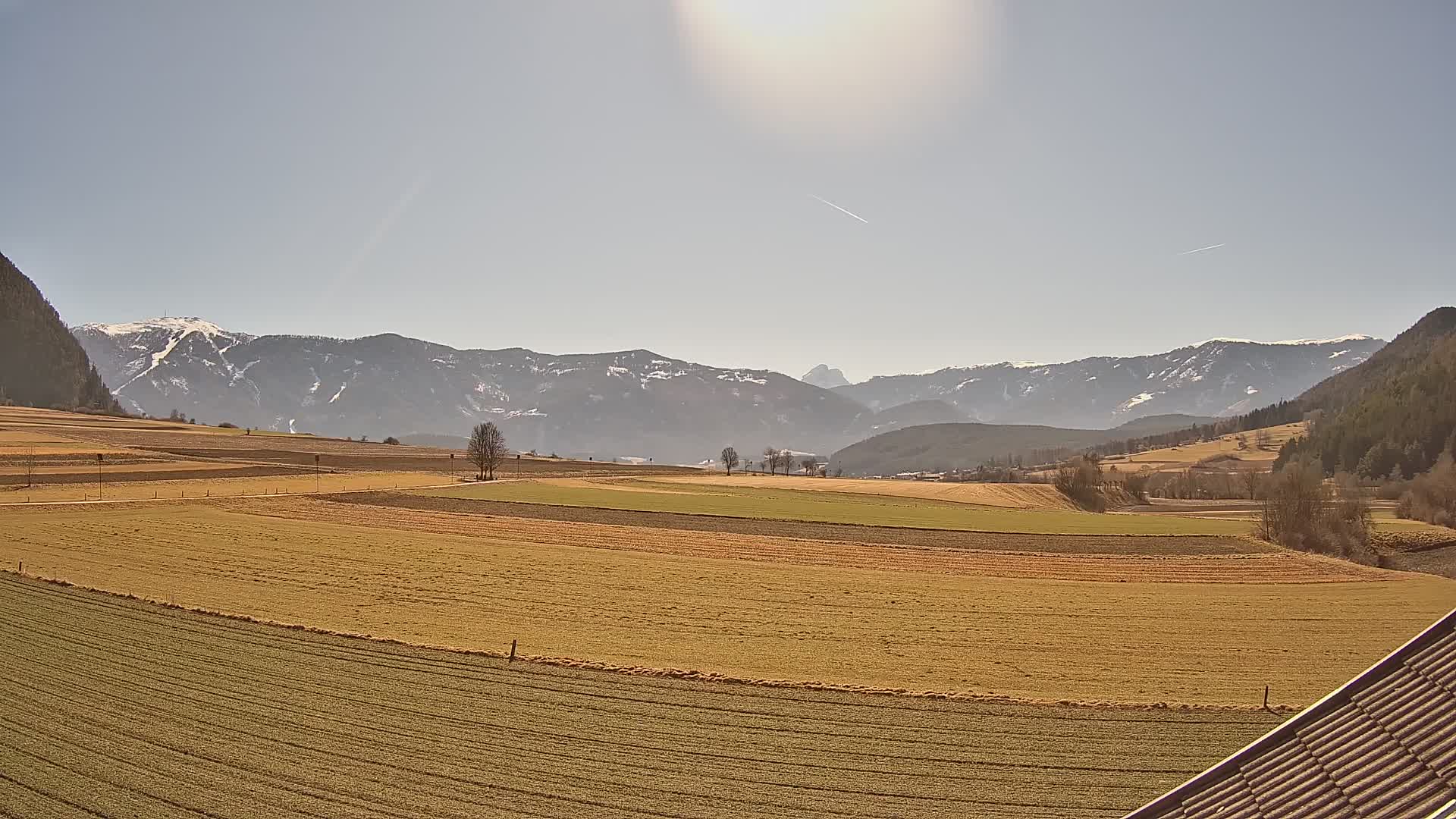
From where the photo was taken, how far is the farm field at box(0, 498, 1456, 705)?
26.7 m

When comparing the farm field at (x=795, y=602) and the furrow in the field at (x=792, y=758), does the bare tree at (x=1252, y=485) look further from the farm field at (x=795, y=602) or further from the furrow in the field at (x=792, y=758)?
the furrow in the field at (x=792, y=758)

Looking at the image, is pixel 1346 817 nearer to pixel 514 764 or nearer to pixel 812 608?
pixel 514 764

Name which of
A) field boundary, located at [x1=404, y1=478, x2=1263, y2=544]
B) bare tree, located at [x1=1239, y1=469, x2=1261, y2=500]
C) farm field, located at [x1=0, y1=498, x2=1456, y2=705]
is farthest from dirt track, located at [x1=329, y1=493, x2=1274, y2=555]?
bare tree, located at [x1=1239, y1=469, x2=1261, y2=500]

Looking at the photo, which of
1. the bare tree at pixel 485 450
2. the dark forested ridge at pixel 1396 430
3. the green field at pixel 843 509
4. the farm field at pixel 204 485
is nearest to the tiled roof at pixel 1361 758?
the green field at pixel 843 509

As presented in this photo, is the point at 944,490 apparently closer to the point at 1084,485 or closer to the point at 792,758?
the point at 1084,485

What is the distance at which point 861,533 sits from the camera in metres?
66.6

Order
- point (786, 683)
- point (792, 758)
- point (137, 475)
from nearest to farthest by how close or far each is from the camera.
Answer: point (792, 758) < point (786, 683) < point (137, 475)

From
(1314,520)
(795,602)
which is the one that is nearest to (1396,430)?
(1314,520)

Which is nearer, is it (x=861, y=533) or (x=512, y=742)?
(x=512, y=742)

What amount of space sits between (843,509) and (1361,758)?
8142 cm

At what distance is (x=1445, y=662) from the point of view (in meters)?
8.26

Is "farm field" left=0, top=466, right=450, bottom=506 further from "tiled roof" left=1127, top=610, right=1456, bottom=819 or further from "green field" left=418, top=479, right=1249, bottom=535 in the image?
"tiled roof" left=1127, top=610, right=1456, bottom=819

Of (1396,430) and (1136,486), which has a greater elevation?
(1396,430)

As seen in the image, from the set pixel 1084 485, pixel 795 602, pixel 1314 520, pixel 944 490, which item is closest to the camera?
pixel 795 602
